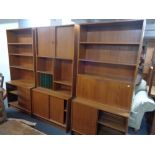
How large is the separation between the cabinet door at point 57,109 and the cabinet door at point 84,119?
10.6 inches

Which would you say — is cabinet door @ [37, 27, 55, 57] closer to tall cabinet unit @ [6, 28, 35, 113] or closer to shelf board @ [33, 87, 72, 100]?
tall cabinet unit @ [6, 28, 35, 113]

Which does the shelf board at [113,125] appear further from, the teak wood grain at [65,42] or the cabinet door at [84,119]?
the teak wood grain at [65,42]

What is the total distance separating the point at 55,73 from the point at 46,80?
292mm

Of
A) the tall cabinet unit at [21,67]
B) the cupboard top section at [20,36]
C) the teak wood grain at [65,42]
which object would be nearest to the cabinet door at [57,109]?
the tall cabinet unit at [21,67]

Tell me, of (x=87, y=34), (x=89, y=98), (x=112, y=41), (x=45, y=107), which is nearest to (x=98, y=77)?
(x=89, y=98)

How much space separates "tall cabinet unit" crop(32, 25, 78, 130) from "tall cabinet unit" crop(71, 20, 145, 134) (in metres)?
0.19

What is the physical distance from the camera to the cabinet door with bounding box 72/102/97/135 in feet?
7.07

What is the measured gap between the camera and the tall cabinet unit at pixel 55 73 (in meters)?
2.34

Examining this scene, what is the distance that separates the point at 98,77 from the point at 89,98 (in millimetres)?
419

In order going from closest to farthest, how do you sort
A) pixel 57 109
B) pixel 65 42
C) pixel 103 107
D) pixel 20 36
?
pixel 103 107 → pixel 65 42 → pixel 57 109 → pixel 20 36

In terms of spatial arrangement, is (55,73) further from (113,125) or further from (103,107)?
(113,125)

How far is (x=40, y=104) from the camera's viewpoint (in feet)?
8.96

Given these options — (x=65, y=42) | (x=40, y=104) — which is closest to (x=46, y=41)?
(x=65, y=42)
